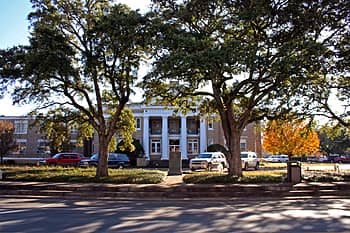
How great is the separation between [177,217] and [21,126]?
2203 inches

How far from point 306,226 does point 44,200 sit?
10549 mm

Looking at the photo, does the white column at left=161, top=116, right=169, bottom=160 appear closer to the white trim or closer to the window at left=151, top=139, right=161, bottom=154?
the window at left=151, top=139, right=161, bottom=154

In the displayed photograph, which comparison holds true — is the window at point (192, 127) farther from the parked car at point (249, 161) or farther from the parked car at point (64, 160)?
the parked car at point (64, 160)

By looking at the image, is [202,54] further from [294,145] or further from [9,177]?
[294,145]

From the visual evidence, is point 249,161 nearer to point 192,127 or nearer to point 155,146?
point 192,127

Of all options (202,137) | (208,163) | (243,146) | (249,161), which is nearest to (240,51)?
(208,163)

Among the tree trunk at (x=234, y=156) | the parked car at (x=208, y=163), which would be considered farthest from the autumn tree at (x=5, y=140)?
the tree trunk at (x=234, y=156)

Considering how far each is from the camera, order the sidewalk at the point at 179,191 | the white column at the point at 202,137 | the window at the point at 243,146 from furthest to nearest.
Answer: the window at the point at 243,146 < the white column at the point at 202,137 < the sidewalk at the point at 179,191

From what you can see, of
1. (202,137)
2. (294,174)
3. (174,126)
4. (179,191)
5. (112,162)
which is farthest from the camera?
(174,126)

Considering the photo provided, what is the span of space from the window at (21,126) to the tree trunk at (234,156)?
4710 cm

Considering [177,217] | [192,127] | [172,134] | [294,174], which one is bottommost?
[177,217]

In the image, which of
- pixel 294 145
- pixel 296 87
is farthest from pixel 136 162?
pixel 296 87

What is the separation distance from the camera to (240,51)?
17203 millimetres

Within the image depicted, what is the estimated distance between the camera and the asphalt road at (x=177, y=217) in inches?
355
